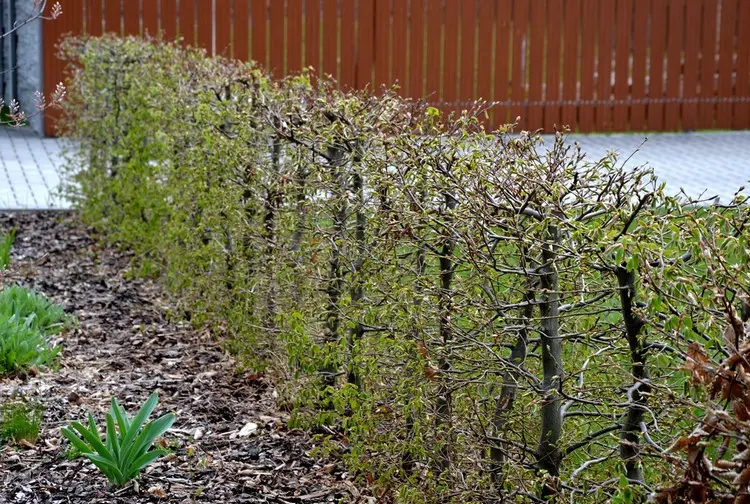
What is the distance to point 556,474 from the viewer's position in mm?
3336

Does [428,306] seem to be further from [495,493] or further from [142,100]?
[142,100]

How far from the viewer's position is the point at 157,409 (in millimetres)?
5387

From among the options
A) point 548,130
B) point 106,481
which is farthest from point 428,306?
point 548,130

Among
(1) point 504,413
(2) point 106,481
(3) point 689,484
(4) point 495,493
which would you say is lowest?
(2) point 106,481

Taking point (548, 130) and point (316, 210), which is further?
point (548, 130)

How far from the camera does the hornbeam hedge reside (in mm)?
2516

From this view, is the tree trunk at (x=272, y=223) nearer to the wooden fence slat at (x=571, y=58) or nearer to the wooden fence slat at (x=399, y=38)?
the wooden fence slat at (x=399, y=38)

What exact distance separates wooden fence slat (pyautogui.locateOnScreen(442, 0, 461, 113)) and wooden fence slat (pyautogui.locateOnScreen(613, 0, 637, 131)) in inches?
89.2

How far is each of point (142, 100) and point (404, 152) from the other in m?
4.39

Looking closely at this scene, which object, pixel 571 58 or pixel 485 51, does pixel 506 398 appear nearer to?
pixel 485 51

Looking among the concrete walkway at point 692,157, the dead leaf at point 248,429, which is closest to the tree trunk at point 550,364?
the dead leaf at point 248,429

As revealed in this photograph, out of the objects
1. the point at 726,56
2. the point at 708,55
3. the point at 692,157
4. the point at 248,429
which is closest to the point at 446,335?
the point at 248,429

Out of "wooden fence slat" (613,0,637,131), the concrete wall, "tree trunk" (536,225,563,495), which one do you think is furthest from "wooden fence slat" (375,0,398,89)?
"tree trunk" (536,225,563,495)

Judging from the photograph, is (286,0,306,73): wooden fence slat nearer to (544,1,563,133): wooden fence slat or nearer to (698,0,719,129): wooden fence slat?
(544,1,563,133): wooden fence slat
